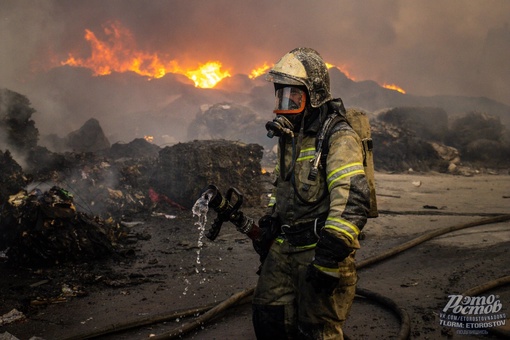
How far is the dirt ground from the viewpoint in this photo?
402 centimetres

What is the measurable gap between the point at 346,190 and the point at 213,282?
138 inches

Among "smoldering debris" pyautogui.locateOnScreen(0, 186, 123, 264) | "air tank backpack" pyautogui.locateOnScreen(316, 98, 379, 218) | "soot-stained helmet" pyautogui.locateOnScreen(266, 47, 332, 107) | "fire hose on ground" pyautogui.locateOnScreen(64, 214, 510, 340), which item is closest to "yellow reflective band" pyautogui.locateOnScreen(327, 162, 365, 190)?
"air tank backpack" pyautogui.locateOnScreen(316, 98, 379, 218)

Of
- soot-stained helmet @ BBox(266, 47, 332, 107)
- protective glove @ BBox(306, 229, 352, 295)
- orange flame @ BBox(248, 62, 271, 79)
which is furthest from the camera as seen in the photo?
orange flame @ BBox(248, 62, 271, 79)

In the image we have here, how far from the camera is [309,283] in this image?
8.59 feet

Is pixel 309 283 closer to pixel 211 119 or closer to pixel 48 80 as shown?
pixel 211 119

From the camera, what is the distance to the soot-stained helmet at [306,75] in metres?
2.83

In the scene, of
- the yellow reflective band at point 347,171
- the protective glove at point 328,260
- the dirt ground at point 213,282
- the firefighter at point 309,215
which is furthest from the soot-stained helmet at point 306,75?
the dirt ground at point 213,282

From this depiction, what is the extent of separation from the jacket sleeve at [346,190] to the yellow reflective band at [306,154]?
0.56 feet

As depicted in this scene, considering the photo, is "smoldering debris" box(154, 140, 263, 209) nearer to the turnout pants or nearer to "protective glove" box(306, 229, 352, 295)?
the turnout pants

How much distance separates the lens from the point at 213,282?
17.9 feet

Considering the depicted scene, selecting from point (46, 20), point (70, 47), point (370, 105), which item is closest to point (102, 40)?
point (70, 47)

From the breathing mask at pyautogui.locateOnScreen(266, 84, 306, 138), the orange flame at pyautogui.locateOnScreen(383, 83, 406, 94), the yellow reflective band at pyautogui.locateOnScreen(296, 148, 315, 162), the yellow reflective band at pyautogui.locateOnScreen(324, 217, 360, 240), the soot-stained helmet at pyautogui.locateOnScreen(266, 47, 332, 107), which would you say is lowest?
the yellow reflective band at pyautogui.locateOnScreen(324, 217, 360, 240)

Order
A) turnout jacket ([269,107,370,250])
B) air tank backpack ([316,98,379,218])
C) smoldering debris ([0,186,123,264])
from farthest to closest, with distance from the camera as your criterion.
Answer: smoldering debris ([0,186,123,264])
air tank backpack ([316,98,379,218])
turnout jacket ([269,107,370,250])

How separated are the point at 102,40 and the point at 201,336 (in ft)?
125
